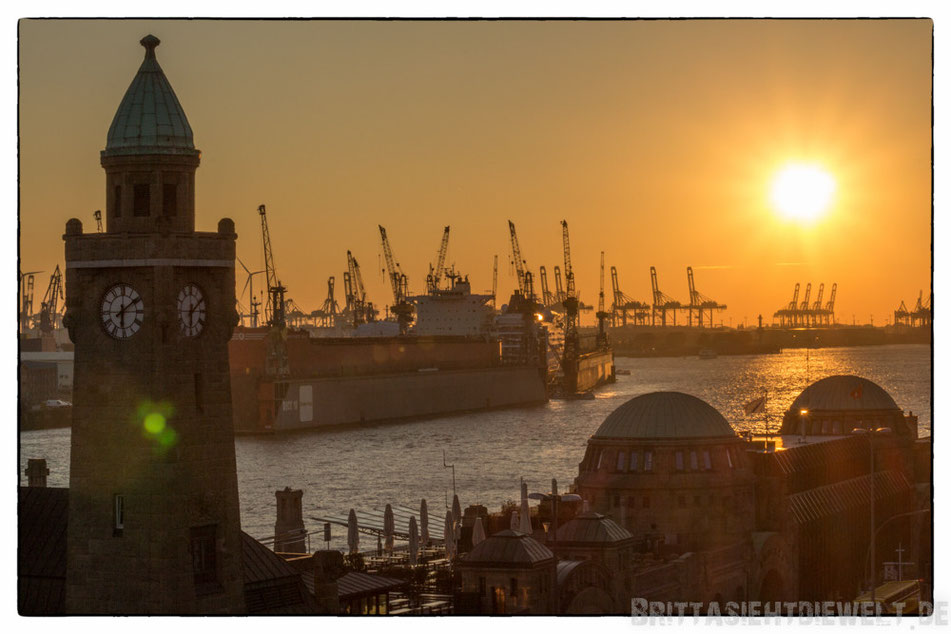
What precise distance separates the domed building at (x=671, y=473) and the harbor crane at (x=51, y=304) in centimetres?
1189

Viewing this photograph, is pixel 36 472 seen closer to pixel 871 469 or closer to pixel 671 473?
pixel 671 473

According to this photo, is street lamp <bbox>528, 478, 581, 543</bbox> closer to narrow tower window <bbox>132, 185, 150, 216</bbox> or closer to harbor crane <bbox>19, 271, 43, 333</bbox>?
harbor crane <bbox>19, 271, 43, 333</bbox>

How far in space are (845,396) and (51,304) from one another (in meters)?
24.4

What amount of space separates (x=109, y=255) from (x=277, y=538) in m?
15.9

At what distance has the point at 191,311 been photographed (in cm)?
2550

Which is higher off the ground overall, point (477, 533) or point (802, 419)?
point (802, 419)

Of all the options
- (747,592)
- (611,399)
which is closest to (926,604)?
(747,592)

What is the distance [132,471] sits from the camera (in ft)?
83.6

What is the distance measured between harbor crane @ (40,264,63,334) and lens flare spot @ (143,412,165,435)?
445 cm

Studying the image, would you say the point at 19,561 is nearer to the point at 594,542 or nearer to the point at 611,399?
the point at 594,542

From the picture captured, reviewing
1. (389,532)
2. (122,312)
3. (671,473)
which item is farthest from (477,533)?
(122,312)

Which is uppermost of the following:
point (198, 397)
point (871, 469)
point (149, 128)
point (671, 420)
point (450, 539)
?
point (149, 128)

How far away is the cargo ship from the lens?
107m

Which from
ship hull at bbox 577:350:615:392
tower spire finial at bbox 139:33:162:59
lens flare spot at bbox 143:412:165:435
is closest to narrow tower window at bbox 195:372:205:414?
lens flare spot at bbox 143:412:165:435
